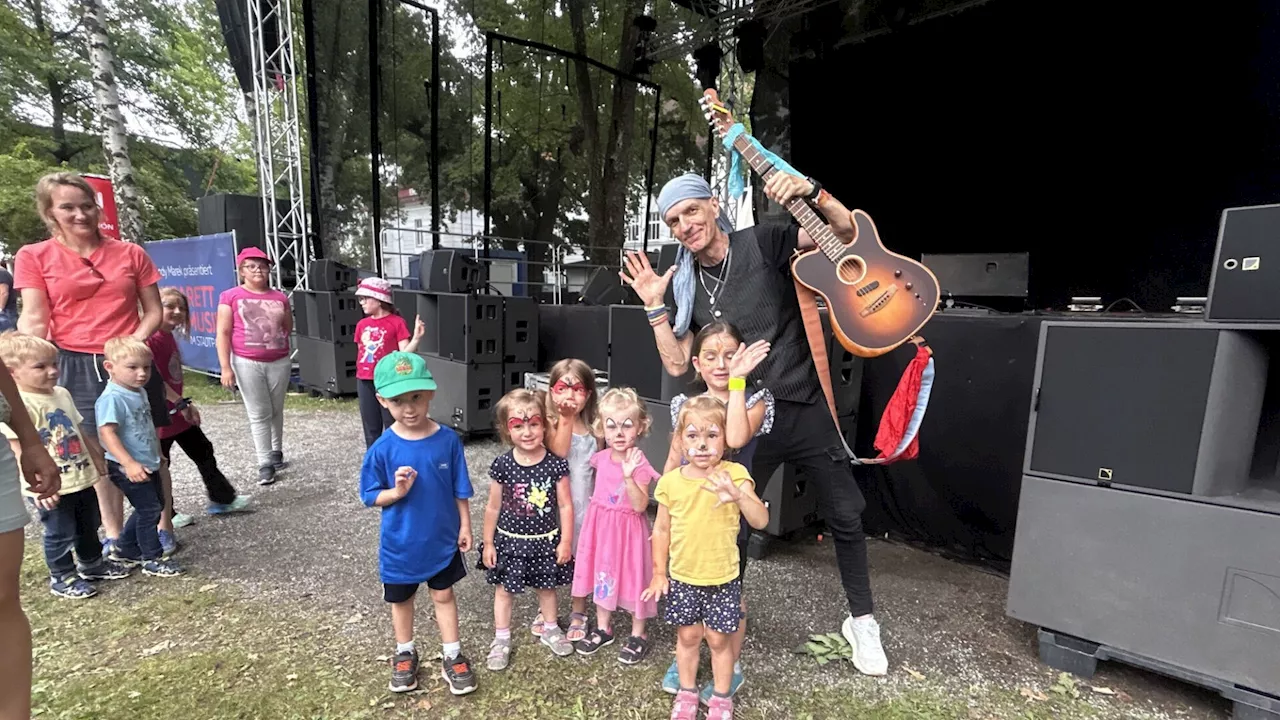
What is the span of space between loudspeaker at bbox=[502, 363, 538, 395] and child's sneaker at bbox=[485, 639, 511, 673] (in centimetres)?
353

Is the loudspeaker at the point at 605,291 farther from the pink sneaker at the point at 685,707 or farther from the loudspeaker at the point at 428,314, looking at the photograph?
the pink sneaker at the point at 685,707

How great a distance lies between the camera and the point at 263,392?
445 cm

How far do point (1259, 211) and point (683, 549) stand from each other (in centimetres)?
221

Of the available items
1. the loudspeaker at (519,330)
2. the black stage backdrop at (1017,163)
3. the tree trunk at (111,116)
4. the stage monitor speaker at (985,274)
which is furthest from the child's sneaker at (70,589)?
the tree trunk at (111,116)

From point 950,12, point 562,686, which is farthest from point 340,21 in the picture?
point 562,686

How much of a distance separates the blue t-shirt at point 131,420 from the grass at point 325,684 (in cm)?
75

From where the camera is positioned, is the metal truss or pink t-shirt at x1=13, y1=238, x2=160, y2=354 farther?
the metal truss

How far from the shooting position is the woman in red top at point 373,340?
4.46 meters

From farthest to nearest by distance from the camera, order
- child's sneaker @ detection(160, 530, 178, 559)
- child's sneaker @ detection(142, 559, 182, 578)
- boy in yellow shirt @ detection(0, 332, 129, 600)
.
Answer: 1. child's sneaker @ detection(160, 530, 178, 559)
2. child's sneaker @ detection(142, 559, 182, 578)
3. boy in yellow shirt @ detection(0, 332, 129, 600)

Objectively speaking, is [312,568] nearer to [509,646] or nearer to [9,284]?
[509,646]

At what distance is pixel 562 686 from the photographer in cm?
229

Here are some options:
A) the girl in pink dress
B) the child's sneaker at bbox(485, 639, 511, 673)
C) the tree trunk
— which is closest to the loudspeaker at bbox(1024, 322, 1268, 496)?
the girl in pink dress

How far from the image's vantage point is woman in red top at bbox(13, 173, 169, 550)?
2777mm

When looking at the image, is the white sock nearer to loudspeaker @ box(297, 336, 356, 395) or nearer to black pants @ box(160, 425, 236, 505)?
black pants @ box(160, 425, 236, 505)
